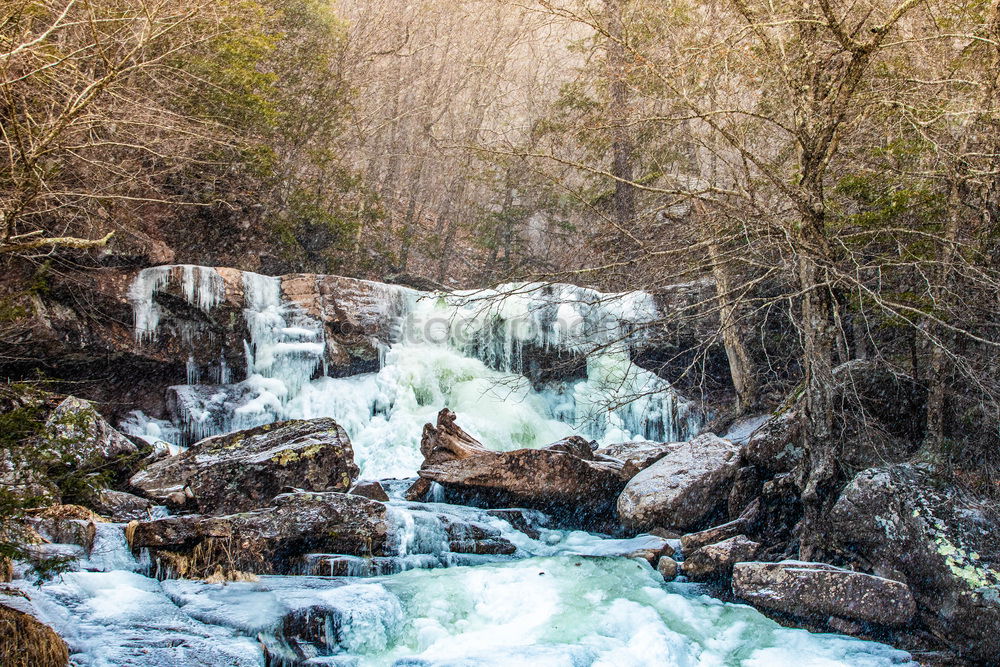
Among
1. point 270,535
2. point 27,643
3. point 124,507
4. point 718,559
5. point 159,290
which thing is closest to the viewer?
point 27,643

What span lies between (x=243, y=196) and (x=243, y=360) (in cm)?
411

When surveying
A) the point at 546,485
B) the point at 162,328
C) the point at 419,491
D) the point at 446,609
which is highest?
the point at 162,328

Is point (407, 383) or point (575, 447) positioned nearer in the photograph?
point (575, 447)

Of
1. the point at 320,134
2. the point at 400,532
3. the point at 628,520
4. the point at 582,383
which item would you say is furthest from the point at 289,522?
the point at 320,134

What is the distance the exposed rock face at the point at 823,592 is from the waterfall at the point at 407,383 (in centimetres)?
447

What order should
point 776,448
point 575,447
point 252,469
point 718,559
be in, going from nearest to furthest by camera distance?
point 718,559
point 776,448
point 252,469
point 575,447

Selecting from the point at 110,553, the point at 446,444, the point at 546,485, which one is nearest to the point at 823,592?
the point at 546,485

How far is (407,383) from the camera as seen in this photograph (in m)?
11.8

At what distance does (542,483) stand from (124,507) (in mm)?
3995

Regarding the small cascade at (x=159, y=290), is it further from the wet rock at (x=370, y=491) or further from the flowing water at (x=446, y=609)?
the wet rock at (x=370, y=491)

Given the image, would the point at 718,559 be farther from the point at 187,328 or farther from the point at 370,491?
the point at 187,328

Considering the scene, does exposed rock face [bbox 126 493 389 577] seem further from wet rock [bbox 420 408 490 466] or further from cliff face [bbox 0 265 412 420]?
cliff face [bbox 0 265 412 420]

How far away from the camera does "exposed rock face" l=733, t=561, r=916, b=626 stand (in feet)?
15.0

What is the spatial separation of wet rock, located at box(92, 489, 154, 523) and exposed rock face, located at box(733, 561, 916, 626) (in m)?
5.09
